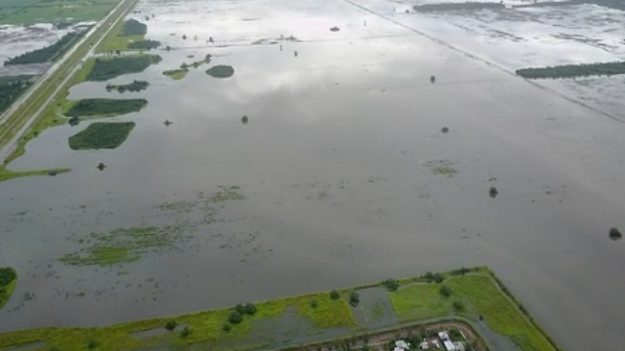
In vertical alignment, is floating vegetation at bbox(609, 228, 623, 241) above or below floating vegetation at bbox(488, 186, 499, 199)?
below

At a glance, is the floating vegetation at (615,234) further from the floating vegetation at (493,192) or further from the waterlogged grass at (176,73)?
the waterlogged grass at (176,73)

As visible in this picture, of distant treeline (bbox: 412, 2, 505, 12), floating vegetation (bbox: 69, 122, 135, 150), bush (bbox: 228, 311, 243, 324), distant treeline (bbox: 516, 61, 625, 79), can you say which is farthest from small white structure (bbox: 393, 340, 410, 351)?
distant treeline (bbox: 412, 2, 505, 12)

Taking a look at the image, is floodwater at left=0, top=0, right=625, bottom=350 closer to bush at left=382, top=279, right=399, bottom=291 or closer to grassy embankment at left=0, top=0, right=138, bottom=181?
bush at left=382, top=279, right=399, bottom=291

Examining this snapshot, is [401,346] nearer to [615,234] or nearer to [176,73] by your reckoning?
Answer: [615,234]

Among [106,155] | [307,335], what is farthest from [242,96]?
[307,335]

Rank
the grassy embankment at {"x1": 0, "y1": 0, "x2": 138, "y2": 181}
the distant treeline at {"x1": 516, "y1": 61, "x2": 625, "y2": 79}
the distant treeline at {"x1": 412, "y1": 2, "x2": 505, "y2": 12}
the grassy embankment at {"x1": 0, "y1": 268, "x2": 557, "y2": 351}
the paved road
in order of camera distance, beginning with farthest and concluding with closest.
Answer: the distant treeline at {"x1": 412, "y1": 2, "x2": 505, "y2": 12}
the distant treeline at {"x1": 516, "y1": 61, "x2": 625, "y2": 79}
the paved road
the grassy embankment at {"x1": 0, "y1": 0, "x2": 138, "y2": 181}
the grassy embankment at {"x1": 0, "y1": 268, "x2": 557, "y2": 351}

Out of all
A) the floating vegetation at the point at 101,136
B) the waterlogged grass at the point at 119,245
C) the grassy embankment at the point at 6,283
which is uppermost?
the floating vegetation at the point at 101,136

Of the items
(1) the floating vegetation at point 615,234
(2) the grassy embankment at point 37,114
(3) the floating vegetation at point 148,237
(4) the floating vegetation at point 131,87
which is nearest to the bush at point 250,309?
(3) the floating vegetation at point 148,237
